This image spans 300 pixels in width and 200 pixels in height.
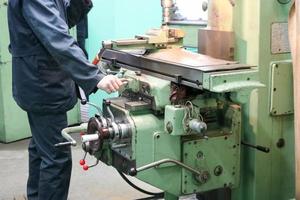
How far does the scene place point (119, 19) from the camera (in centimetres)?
329

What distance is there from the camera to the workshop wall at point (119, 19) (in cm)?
307

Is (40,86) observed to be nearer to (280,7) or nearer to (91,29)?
(280,7)

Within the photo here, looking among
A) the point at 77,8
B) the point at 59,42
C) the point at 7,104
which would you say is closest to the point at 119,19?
the point at 7,104

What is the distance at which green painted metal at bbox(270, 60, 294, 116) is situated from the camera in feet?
5.19

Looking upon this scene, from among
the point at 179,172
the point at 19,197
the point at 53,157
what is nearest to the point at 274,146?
the point at 179,172

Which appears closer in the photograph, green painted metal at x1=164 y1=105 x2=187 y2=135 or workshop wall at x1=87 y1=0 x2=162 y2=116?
green painted metal at x1=164 y1=105 x2=187 y2=135

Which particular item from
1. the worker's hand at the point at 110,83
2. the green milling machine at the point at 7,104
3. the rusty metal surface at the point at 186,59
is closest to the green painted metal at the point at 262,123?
the rusty metal surface at the point at 186,59

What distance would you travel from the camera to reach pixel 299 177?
147 centimetres

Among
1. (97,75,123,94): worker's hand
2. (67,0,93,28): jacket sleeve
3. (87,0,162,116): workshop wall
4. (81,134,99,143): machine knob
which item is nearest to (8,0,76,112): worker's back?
(67,0,93,28): jacket sleeve

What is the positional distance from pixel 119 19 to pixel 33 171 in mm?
1514

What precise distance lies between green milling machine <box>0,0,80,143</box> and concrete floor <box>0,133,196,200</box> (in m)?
0.33

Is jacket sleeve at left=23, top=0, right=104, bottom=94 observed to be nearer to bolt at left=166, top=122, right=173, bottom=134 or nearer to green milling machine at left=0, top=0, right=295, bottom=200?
green milling machine at left=0, top=0, right=295, bottom=200

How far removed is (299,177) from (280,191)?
0.76ft

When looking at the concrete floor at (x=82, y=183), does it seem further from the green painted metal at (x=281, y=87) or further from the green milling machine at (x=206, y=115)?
the green painted metal at (x=281, y=87)
